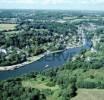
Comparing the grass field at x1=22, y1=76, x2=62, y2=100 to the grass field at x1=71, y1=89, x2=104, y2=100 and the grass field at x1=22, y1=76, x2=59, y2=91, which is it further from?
the grass field at x1=71, y1=89, x2=104, y2=100

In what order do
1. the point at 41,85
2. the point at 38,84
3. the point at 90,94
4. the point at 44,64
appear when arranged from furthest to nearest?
the point at 44,64, the point at 38,84, the point at 41,85, the point at 90,94

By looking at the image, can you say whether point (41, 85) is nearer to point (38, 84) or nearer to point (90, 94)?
point (38, 84)

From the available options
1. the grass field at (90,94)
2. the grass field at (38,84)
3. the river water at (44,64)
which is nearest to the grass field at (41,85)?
the grass field at (38,84)

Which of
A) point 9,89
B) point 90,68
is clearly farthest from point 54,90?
point 90,68

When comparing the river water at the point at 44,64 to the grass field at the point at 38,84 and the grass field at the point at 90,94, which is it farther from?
the grass field at the point at 90,94

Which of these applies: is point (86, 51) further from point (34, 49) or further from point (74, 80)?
point (74, 80)

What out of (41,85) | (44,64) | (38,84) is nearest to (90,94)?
(41,85)
